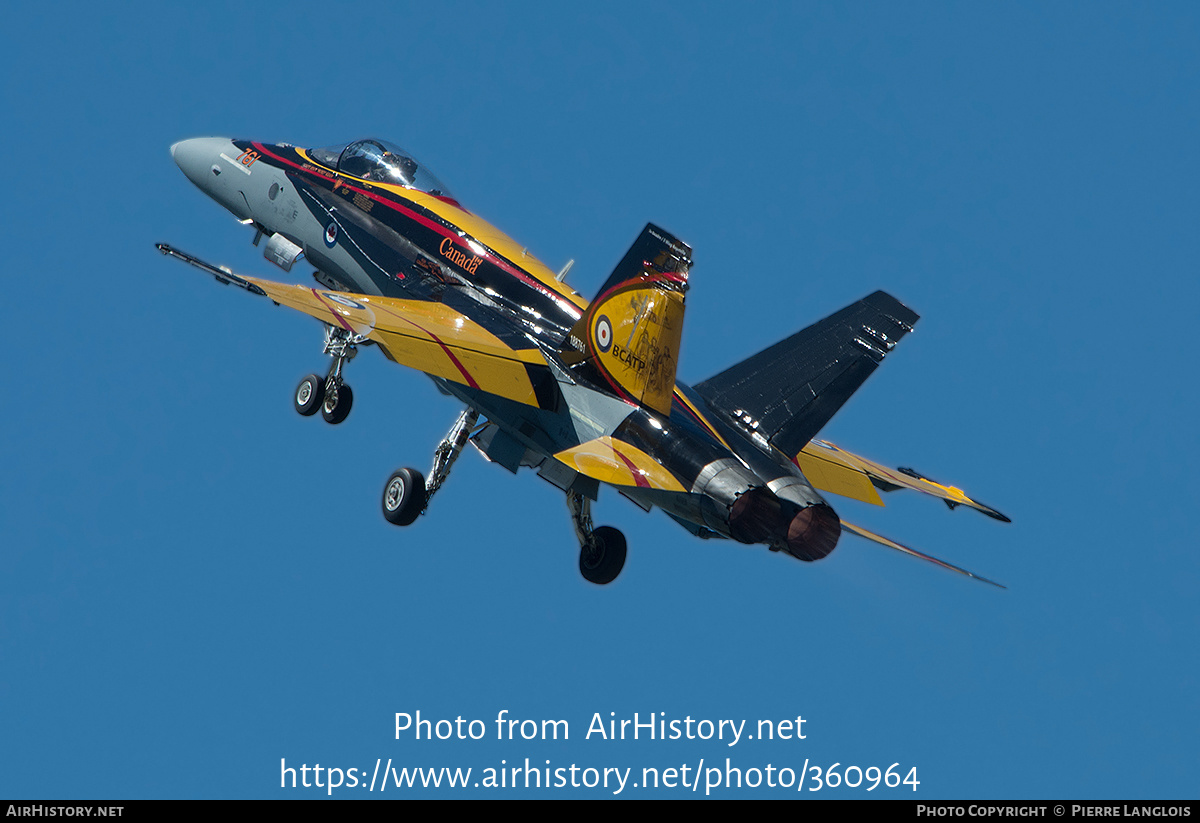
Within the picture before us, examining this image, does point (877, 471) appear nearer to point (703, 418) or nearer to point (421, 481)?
point (703, 418)

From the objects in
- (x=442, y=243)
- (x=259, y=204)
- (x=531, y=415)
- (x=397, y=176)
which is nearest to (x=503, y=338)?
(x=531, y=415)

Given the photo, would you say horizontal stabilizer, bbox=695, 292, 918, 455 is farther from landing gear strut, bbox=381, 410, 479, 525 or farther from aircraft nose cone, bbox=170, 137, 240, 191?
aircraft nose cone, bbox=170, 137, 240, 191

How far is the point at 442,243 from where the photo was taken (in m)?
20.6

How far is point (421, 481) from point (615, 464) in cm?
379

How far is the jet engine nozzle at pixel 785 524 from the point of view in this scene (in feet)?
52.7

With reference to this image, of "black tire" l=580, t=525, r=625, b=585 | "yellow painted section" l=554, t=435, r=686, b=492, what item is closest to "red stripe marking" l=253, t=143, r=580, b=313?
"black tire" l=580, t=525, r=625, b=585

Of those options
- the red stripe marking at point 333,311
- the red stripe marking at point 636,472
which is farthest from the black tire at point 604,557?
the red stripe marking at point 333,311

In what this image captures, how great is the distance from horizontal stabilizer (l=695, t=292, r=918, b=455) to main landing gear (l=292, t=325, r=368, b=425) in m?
4.36

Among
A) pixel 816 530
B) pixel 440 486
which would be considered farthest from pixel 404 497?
pixel 816 530

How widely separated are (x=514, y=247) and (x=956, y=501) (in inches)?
256

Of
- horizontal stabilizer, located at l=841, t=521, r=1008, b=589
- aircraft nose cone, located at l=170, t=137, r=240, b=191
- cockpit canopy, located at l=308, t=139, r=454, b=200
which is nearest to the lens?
horizontal stabilizer, located at l=841, t=521, r=1008, b=589

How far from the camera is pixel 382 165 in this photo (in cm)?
2173

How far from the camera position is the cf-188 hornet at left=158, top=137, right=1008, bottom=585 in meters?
16.6

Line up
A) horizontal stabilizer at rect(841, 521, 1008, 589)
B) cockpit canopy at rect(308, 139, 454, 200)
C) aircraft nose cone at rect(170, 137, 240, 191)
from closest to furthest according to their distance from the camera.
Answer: horizontal stabilizer at rect(841, 521, 1008, 589) → cockpit canopy at rect(308, 139, 454, 200) → aircraft nose cone at rect(170, 137, 240, 191)
